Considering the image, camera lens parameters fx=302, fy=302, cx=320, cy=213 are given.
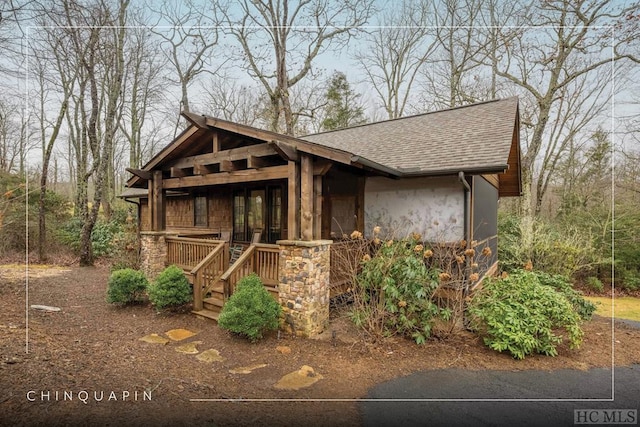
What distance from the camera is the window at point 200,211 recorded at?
983 centimetres

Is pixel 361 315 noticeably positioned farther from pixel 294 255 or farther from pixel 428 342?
pixel 294 255

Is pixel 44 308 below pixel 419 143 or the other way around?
below

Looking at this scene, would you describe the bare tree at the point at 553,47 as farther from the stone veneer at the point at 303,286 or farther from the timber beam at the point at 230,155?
the timber beam at the point at 230,155

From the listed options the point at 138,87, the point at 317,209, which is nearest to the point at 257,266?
the point at 317,209

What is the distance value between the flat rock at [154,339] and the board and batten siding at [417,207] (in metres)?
4.74

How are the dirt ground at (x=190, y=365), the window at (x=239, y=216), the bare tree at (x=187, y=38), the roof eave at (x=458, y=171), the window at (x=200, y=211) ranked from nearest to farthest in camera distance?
the dirt ground at (x=190, y=365) < the roof eave at (x=458, y=171) < the window at (x=239, y=216) < the window at (x=200, y=211) < the bare tree at (x=187, y=38)

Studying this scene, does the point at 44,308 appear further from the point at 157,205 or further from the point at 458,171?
the point at 458,171

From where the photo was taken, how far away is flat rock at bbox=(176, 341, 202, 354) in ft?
15.8

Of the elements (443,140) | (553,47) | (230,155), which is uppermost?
(553,47)

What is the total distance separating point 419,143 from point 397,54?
10955 millimetres

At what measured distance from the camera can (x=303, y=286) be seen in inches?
207

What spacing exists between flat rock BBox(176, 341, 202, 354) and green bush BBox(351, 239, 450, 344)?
266 cm

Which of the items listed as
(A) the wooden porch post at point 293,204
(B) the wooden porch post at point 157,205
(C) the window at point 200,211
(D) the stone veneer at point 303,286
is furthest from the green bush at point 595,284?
(B) the wooden porch post at point 157,205

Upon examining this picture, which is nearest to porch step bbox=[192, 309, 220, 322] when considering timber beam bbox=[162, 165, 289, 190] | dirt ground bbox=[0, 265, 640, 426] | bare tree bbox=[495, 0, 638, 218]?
dirt ground bbox=[0, 265, 640, 426]
